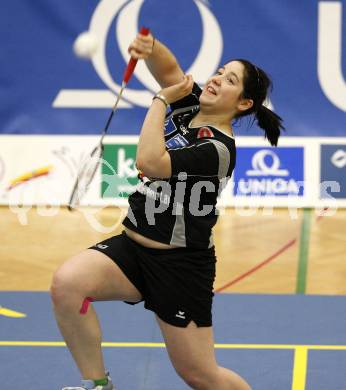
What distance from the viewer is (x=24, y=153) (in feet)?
25.7

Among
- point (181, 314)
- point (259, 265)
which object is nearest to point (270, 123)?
point (181, 314)

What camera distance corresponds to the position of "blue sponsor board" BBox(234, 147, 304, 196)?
25.2 feet

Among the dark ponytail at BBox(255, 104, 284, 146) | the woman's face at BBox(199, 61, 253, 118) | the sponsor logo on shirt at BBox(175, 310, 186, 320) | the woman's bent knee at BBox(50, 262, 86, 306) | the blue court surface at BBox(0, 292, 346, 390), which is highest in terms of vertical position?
the woman's face at BBox(199, 61, 253, 118)

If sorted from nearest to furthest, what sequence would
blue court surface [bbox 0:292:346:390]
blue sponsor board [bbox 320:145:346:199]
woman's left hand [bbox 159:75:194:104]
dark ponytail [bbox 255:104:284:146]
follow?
woman's left hand [bbox 159:75:194:104]
dark ponytail [bbox 255:104:284:146]
blue court surface [bbox 0:292:346:390]
blue sponsor board [bbox 320:145:346:199]

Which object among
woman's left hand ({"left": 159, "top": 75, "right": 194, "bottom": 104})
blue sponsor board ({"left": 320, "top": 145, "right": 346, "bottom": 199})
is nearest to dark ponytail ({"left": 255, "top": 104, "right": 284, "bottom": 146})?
woman's left hand ({"left": 159, "top": 75, "right": 194, "bottom": 104})

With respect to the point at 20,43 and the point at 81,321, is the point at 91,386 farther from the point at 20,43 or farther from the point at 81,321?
the point at 20,43

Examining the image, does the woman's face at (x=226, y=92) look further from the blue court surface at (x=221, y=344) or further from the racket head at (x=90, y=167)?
the blue court surface at (x=221, y=344)

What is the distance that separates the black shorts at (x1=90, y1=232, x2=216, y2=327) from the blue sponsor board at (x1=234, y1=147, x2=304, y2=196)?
3.97 m

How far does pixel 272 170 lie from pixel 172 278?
4100mm

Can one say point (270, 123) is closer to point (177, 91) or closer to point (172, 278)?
point (177, 91)

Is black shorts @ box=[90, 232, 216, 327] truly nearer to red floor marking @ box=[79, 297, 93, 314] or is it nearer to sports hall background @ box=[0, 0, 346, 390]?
red floor marking @ box=[79, 297, 93, 314]

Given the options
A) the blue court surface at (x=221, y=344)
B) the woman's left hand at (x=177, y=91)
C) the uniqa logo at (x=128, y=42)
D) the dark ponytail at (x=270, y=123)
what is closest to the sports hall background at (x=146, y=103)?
the uniqa logo at (x=128, y=42)

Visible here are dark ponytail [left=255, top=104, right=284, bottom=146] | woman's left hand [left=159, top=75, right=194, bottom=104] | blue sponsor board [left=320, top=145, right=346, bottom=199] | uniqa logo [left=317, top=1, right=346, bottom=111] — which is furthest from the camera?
blue sponsor board [left=320, top=145, right=346, bottom=199]

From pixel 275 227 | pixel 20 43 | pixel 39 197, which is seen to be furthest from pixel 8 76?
pixel 275 227
